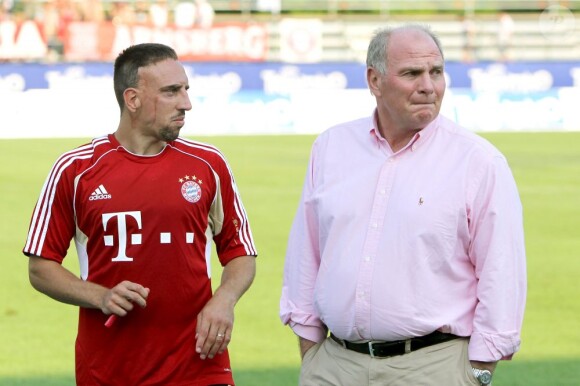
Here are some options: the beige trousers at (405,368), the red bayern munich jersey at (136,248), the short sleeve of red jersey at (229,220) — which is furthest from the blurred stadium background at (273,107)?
the beige trousers at (405,368)

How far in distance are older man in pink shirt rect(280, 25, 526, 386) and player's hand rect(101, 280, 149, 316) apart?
649 mm

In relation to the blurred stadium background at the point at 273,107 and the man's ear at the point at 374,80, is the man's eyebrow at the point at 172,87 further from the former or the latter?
the blurred stadium background at the point at 273,107

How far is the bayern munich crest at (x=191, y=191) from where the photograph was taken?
4.65 meters

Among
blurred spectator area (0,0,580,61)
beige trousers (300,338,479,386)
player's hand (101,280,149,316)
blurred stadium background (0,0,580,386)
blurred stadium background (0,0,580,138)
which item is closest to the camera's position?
beige trousers (300,338,479,386)

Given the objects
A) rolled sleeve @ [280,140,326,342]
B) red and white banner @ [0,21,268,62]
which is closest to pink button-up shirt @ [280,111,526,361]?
rolled sleeve @ [280,140,326,342]

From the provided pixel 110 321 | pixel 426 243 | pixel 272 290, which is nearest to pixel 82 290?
pixel 110 321

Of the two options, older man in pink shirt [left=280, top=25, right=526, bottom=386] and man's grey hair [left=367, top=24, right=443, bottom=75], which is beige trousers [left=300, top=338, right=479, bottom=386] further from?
man's grey hair [left=367, top=24, right=443, bottom=75]

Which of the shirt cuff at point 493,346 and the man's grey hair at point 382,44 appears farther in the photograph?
the man's grey hair at point 382,44

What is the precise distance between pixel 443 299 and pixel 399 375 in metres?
0.32

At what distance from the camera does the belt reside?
4266 millimetres

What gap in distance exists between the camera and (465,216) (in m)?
4.16

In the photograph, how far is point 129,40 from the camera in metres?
30.9

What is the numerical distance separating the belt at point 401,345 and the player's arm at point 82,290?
2.71 ft

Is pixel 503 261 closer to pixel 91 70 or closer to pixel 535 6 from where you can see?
pixel 91 70
